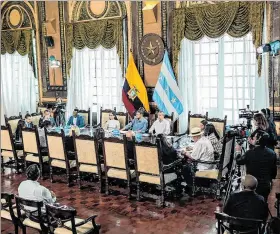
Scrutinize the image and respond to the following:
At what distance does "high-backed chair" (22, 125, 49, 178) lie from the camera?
19.9ft

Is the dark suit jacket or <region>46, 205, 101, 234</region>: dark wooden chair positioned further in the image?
<region>46, 205, 101, 234</region>: dark wooden chair

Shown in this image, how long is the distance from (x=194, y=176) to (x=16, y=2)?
25.7 feet

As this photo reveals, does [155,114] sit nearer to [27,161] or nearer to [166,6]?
[166,6]

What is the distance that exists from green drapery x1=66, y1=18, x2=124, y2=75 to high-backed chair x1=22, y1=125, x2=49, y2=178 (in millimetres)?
3336

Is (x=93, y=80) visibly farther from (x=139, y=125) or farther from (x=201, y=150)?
(x=201, y=150)

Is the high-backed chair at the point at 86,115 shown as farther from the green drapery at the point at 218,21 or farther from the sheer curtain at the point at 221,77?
the green drapery at the point at 218,21

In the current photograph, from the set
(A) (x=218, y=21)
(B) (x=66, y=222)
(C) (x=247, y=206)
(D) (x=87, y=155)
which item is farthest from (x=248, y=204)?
(A) (x=218, y=21)

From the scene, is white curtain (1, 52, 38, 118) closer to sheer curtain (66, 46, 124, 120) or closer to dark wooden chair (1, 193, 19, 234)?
sheer curtain (66, 46, 124, 120)

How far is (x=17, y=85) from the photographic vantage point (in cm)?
1108

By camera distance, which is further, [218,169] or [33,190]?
[218,169]

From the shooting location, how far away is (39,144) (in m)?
6.11

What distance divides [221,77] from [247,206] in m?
4.99

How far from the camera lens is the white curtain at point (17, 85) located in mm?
10695

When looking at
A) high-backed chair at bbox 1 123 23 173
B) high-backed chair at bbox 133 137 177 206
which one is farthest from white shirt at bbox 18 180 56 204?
high-backed chair at bbox 1 123 23 173
